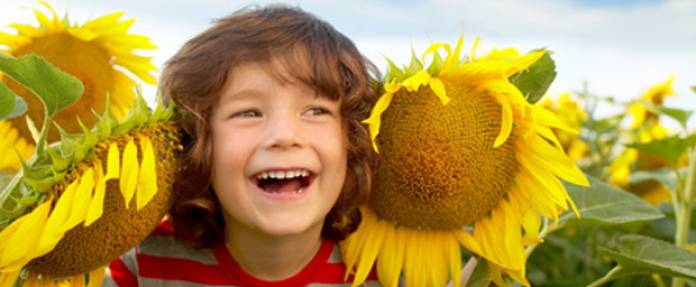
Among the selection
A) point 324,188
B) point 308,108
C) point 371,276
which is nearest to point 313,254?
point 371,276

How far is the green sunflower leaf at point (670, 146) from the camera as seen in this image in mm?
2191

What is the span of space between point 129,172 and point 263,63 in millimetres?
371

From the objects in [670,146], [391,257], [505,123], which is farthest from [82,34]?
[670,146]

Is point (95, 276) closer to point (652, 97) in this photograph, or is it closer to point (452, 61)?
point (452, 61)

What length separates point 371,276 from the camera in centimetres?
194

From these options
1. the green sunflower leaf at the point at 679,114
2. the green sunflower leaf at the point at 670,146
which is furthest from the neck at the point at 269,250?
the green sunflower leaf at the point at 679,114

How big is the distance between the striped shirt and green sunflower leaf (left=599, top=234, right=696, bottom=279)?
Result: 1.59 ft

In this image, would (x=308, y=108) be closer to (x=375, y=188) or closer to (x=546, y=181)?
(x=375, y=188)

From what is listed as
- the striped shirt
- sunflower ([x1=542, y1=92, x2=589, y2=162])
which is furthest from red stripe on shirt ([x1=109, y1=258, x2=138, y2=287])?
sunflower ([x1=542, y1=92, x2=589, y2=162])

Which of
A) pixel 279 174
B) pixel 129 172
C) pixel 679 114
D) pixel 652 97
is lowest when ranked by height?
pixel 652 97

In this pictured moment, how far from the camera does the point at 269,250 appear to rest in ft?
6.26

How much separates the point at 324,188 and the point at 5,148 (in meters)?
0.70

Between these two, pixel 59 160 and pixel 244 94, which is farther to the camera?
pixel 244 94

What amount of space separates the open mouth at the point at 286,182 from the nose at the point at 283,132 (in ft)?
0.22
